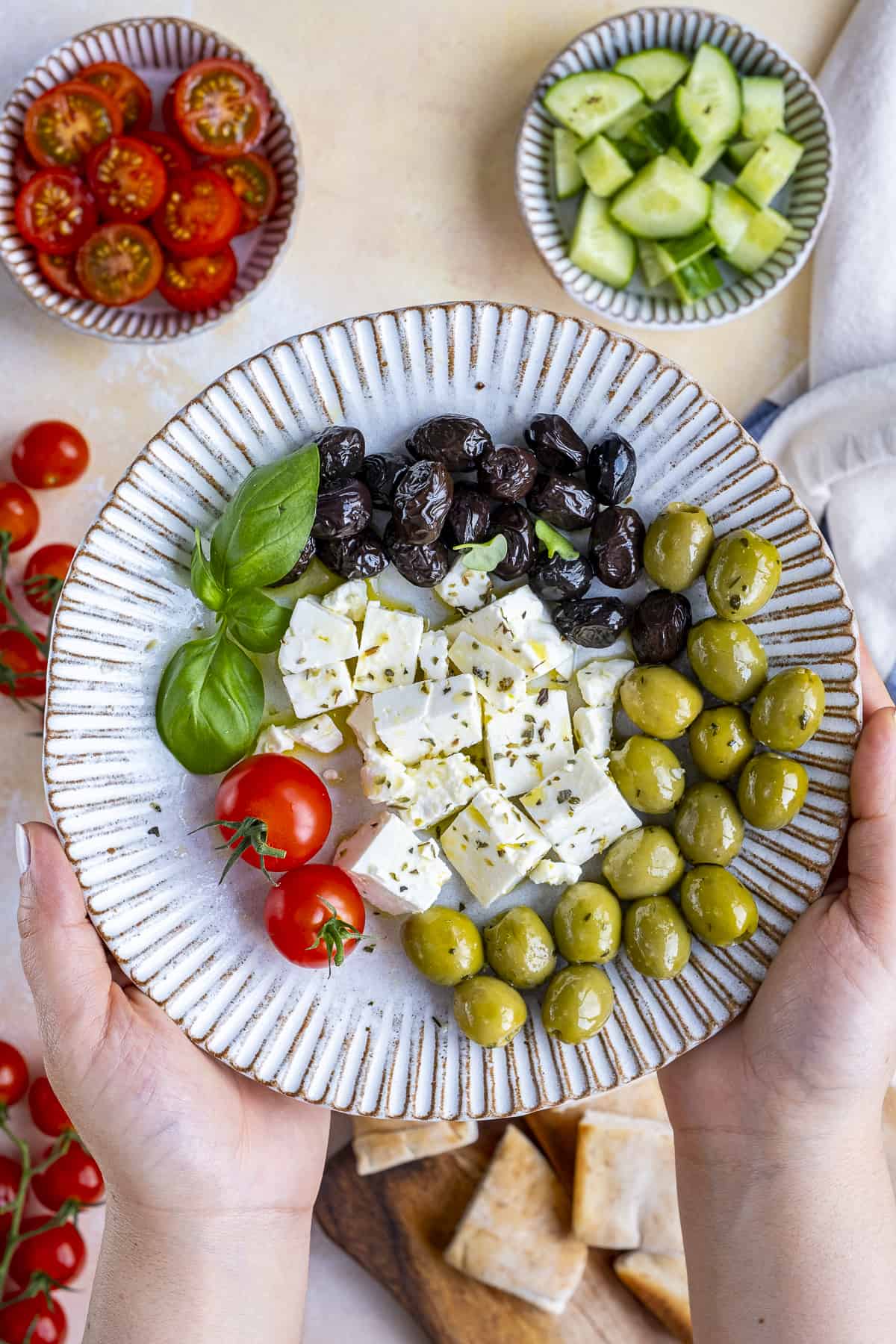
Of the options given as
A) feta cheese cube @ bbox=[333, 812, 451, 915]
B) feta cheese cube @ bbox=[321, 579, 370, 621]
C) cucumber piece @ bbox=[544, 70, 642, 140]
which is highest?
cucumber piece @ bbox=[544, 70, 642, 140]

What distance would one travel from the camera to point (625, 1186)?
2.55m

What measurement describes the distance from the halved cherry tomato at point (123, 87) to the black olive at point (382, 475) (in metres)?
1.07

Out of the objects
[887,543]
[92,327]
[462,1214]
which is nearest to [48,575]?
[92,327]

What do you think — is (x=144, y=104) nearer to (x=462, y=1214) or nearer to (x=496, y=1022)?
(x=496, y=1022)

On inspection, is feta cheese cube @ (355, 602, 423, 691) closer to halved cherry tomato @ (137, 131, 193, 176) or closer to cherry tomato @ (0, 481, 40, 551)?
cherry tomato @ (0, 481, 40, 551)

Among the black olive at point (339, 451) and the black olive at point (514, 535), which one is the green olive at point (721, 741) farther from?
the black olive at point (339, 451)

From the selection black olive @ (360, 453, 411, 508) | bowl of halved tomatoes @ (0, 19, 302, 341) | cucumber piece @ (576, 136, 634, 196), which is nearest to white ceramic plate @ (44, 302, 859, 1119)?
black olive @ (360, 453, 411, 508)

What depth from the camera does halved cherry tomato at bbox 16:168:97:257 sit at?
242 cm

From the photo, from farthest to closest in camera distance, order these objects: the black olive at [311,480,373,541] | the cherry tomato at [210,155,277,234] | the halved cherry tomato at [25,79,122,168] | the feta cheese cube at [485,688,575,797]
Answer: the cherry tomato at [210,155,277,234] → the halved cherry tomato at [25,79,122,168] → the feta cheese cube at [485,688,575,797] → the black olive at [311,480,373,541]

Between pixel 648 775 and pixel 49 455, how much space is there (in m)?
1.47

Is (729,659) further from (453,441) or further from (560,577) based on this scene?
(453,441)

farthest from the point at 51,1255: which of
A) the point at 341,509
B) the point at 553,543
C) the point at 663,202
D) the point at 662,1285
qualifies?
the point at 663,202

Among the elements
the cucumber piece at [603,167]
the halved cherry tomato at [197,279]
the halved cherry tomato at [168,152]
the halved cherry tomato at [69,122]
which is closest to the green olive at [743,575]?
the cucumber piece at [603,167]

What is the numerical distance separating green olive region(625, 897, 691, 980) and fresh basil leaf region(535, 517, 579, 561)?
65 centimetres
